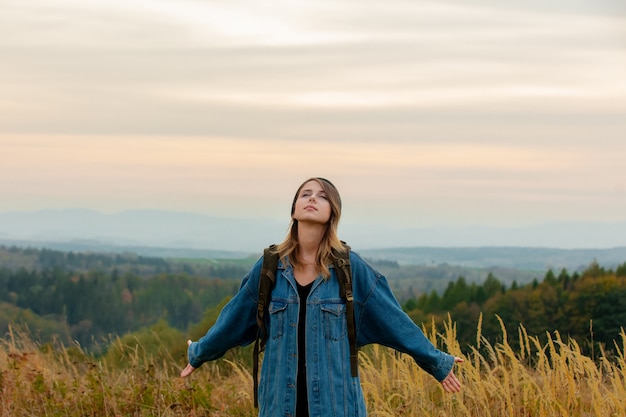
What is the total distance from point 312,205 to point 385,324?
0.79 m

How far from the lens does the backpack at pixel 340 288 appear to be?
488cm

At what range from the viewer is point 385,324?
5.09 metres

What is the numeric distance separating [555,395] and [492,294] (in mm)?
34904

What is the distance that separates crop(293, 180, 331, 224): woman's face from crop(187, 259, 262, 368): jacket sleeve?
1.25ft

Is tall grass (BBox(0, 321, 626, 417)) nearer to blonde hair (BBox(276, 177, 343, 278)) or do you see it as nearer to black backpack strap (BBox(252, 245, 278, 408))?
black backpack strap (BBox(252, 245, 278, 408))

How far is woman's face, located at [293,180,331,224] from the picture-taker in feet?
16.2

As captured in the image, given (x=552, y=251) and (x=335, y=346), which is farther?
(x=552, y=251)

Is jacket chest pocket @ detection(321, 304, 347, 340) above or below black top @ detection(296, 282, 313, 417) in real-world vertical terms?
above

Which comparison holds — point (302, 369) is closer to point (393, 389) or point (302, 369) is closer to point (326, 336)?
point (326, 336)

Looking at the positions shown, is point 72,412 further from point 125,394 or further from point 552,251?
point 552,251

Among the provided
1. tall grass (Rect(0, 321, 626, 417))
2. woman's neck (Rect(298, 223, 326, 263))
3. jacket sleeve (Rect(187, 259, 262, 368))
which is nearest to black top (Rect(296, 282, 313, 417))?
woman's neck (Rect(298, 223, 326, 263))

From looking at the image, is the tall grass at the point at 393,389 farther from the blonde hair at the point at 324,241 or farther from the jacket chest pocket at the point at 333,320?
the blonde hair at the point at 324,241

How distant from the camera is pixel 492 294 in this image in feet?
134

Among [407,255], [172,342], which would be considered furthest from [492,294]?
[407,255]
